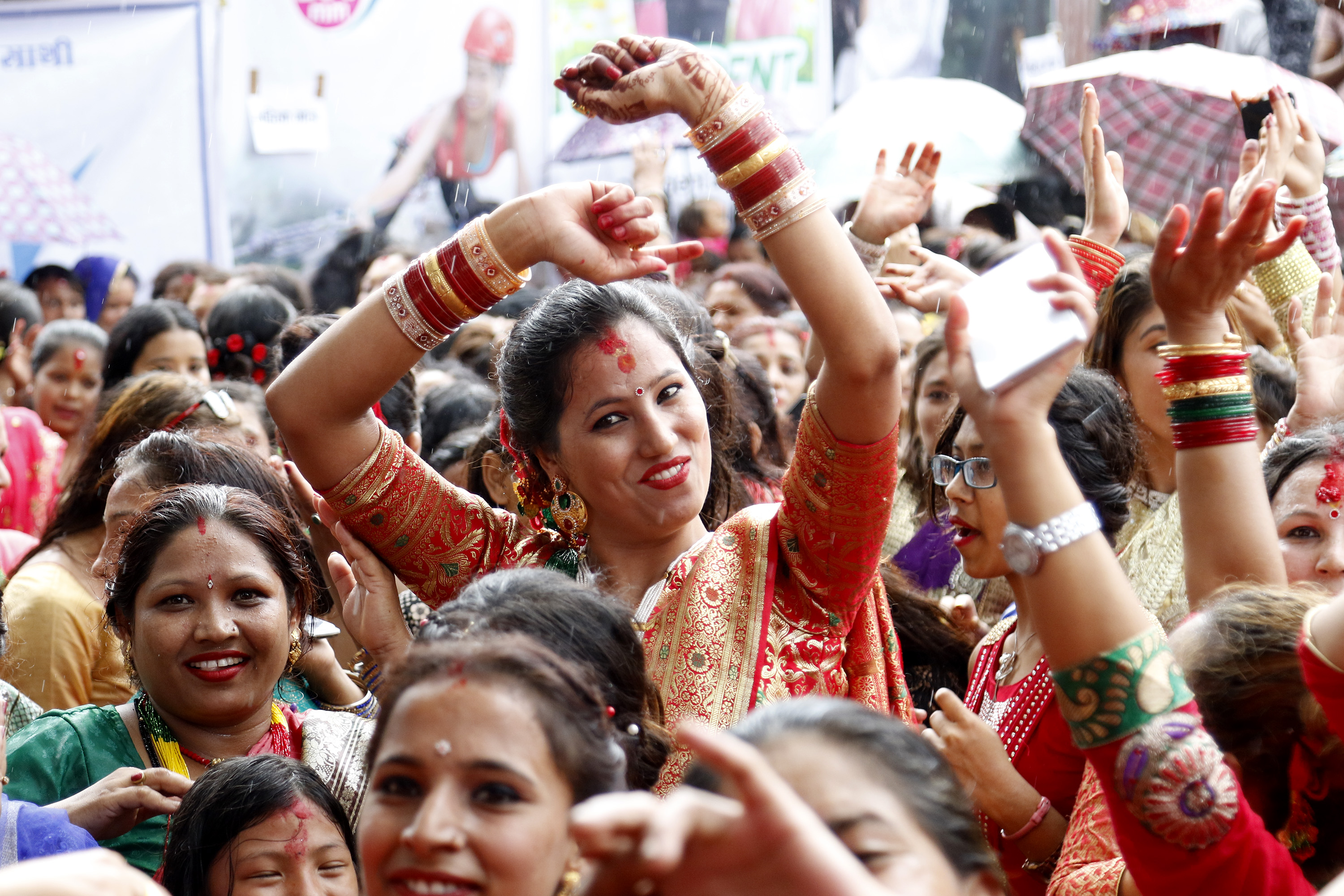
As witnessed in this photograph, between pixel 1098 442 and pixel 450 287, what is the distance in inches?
51.6

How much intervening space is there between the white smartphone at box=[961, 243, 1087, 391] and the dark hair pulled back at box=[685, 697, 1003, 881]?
15.7 inches

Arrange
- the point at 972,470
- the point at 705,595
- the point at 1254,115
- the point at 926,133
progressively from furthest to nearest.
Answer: the point at 926,133, the point at 1254,115, the point at 972,470, the point at 705,595

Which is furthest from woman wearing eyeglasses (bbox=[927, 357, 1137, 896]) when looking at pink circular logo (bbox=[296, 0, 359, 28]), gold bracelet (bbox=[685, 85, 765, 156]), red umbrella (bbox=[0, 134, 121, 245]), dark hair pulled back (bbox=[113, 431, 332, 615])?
pink circular logo (bbox=[296, 0, 359, 28])

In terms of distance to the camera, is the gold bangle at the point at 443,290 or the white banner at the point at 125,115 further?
the white banner at the point at 125,115

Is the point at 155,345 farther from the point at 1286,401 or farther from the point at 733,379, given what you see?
the point at 1286,401

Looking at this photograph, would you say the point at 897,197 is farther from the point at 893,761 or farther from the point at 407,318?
the point at 893,761

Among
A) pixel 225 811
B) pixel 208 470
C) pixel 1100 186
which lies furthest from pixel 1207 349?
pixel 208 470

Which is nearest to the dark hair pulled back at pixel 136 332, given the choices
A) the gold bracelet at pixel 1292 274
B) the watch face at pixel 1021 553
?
the gold bracelet at pixel 1292 274

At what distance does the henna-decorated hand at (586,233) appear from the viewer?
2.23 m

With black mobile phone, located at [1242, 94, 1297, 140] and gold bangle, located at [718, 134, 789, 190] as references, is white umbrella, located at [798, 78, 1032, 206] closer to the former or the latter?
black mobile phone, located at [1242, 94, 1297, 140]

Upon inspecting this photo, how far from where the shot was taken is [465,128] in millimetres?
9117

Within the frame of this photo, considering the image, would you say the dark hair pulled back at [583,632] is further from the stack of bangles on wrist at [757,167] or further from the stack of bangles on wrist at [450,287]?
the stack of bangles on wrist at [757,167]

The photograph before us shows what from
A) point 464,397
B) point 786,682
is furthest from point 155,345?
point 786,682

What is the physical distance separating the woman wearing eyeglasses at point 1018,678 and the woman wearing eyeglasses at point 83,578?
170 centimetres
